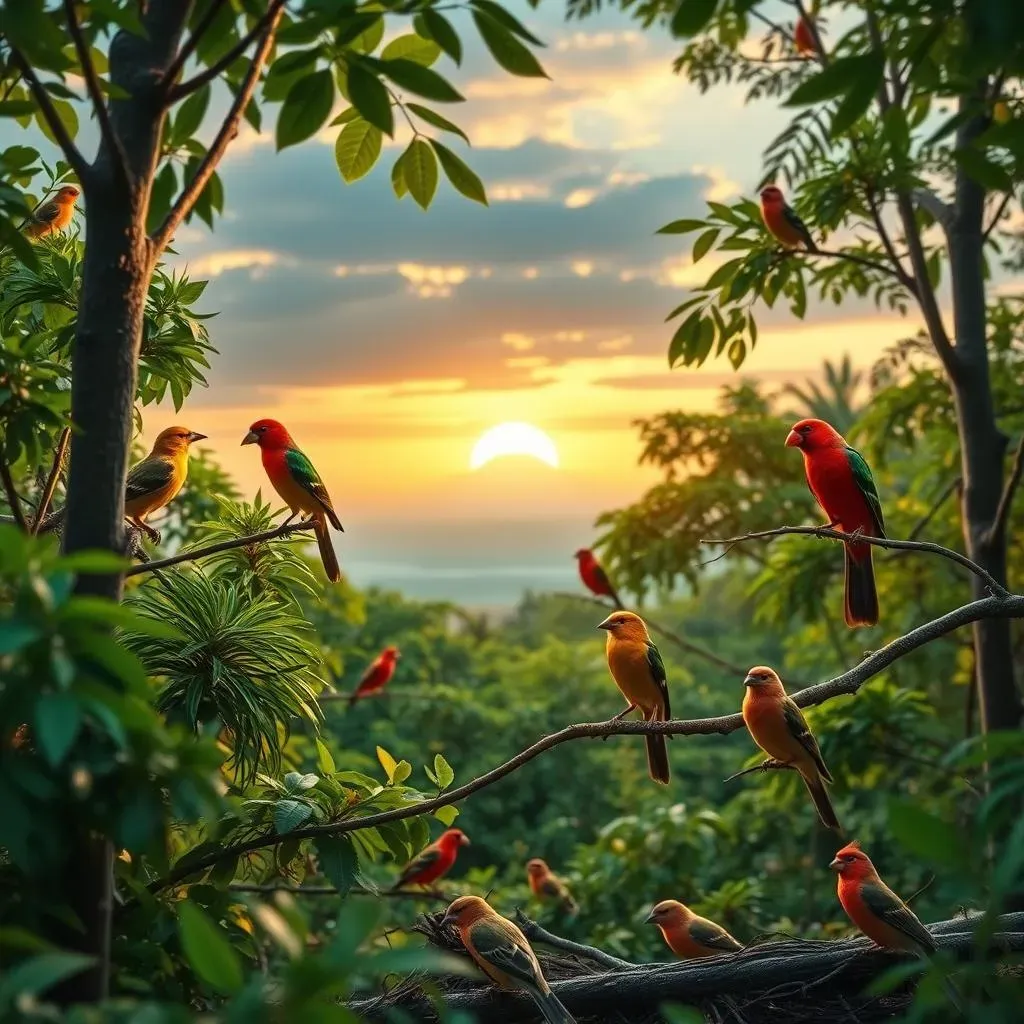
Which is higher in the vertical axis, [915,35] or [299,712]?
[915,35]

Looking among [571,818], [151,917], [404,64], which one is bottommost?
[571,818]

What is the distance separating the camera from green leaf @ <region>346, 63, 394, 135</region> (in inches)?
85.2

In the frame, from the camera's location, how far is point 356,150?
8.89ft

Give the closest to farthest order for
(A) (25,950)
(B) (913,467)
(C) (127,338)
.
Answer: (A) (25,950) → (C) (127,338) → (B) (913,467)

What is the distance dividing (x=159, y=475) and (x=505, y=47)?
3.06 m

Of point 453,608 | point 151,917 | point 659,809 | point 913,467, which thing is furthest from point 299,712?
point 453,608

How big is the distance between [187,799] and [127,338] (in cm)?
106

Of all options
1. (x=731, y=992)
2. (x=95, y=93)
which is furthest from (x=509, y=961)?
(x=95, y=93)

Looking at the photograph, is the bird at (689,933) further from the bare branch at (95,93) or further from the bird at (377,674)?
the bird at (377,674)

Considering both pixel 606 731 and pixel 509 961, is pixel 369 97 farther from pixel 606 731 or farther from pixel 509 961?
pixel 509 961

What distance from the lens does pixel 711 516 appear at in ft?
31.9

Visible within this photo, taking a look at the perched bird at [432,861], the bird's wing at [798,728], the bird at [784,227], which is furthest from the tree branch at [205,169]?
the perched bird at [432,861]

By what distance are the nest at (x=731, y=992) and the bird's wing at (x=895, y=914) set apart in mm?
71

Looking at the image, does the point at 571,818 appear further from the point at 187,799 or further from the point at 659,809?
the point at 187,799
